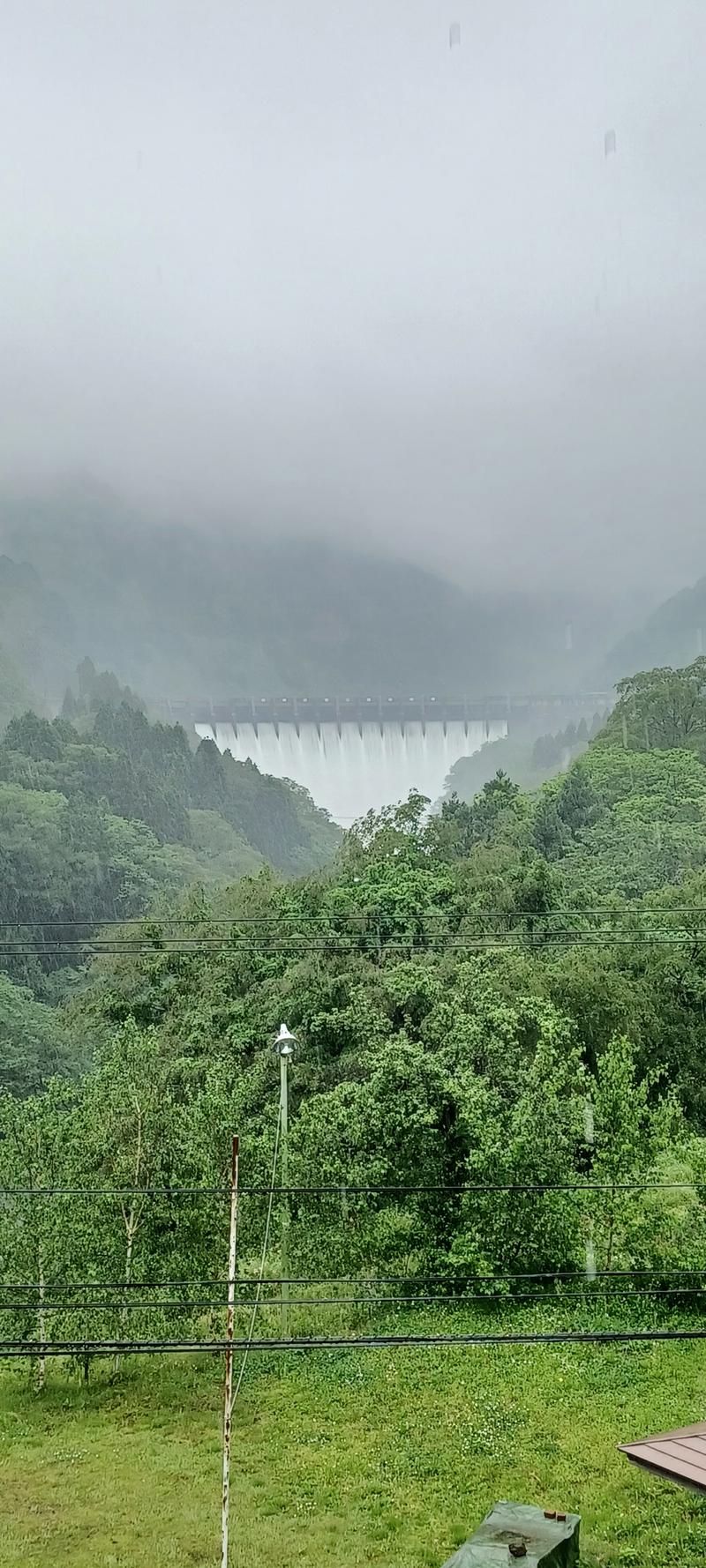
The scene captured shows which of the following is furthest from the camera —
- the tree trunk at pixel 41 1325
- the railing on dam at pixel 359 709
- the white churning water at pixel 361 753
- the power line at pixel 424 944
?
the railing on dam at pixel 359 709

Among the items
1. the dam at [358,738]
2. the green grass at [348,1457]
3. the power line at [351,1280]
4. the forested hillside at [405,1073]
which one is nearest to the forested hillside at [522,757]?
the dam at [358,738]

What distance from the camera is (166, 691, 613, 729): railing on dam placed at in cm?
12350

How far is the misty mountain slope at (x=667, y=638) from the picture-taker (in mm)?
124062

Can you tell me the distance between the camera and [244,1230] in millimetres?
18172

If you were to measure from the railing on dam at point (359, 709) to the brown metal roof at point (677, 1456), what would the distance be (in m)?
110

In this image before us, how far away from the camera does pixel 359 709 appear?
12812 cm

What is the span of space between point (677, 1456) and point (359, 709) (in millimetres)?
120711

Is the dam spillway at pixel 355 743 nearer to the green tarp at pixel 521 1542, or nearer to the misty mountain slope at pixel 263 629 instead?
the misty mountain slope at pixel 263 629

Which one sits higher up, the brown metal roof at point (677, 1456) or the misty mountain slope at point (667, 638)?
the misty mountain slope at point (667, 638)

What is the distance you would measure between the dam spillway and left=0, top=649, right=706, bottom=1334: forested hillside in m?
73.2

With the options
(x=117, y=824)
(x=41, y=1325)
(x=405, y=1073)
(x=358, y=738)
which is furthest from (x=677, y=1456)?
(x=358, y=738)

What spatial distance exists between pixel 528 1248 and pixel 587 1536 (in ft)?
23.2

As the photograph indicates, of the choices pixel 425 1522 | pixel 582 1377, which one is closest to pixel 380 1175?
pixel 582 1377

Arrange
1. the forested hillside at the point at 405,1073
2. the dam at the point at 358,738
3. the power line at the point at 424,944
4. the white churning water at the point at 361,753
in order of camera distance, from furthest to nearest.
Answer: the dam at the point at 358,738 < the white churning water at the point at 361,753 < the power line at the point at 424,944 < the forested hillside at the point at 405,1073
